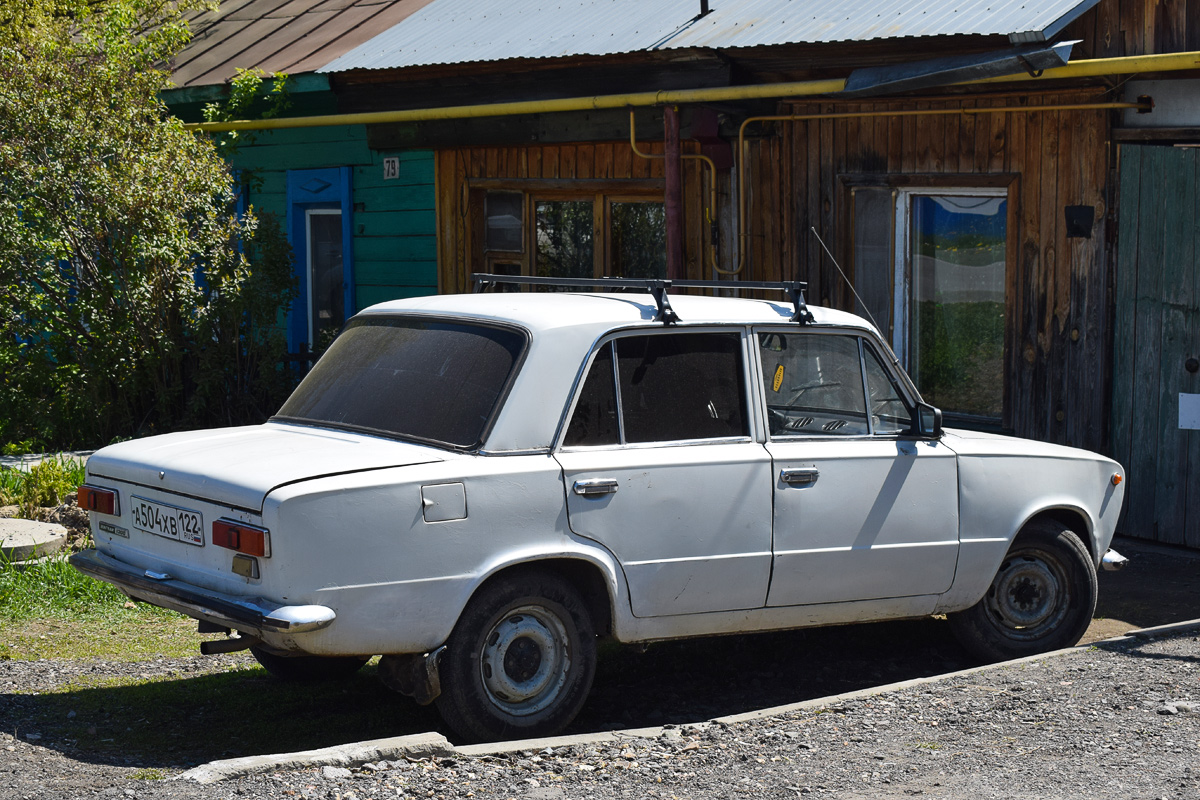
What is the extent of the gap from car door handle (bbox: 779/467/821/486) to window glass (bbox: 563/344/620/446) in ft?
2.27

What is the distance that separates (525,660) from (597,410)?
904 mm

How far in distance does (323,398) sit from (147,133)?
6.44 metres

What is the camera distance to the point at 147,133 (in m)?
10.9

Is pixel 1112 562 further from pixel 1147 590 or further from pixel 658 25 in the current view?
pixel 658 25

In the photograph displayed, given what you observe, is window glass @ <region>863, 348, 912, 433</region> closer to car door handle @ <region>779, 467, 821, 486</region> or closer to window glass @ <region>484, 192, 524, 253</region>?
car door handle @ <region>779, 467, 821, 486</region>

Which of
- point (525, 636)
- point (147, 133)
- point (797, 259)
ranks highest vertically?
point (147, 133)

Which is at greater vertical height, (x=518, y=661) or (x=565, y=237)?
(x=565, y=237)

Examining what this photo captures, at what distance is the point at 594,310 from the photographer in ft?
16.8

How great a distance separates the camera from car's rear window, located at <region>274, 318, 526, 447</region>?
483 cm

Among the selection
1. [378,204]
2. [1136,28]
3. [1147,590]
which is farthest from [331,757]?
[378,204]

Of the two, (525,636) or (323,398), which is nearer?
(525,636)

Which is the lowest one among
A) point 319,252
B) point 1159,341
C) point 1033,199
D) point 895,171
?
point 1159,341

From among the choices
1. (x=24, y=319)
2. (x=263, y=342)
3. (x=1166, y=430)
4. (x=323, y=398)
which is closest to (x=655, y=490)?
(x=323, y=398)

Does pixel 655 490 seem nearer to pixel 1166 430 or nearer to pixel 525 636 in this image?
pixel 525 636
